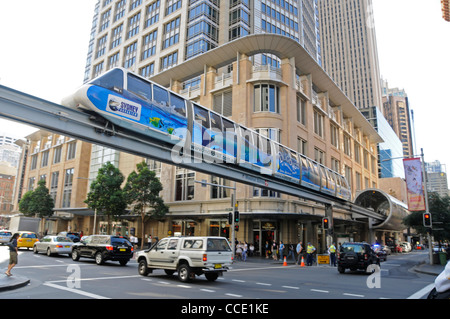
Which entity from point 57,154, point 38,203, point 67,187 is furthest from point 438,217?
point 57,154

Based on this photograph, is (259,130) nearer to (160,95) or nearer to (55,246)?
(55,246)

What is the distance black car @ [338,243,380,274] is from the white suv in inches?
324

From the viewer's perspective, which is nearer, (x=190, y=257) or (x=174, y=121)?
(x=190, y=257)

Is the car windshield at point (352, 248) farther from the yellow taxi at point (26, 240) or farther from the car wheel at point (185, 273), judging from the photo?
the yellow taxi at point (26, 240)

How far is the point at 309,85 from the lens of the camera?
131ft

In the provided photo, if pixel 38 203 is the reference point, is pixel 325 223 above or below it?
below

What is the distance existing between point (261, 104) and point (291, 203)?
36.0 ft

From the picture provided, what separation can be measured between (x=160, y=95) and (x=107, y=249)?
387 inches

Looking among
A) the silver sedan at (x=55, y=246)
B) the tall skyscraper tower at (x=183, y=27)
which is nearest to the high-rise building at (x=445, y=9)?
the tall skyscraper tower at (x=183, y=27)

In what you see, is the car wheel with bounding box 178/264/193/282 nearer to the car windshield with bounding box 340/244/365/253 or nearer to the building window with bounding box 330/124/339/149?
the car windshield with bounding box 340/244/365/253

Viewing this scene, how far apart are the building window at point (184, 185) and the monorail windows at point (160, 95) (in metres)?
25.3

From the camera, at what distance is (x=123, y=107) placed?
11.3m

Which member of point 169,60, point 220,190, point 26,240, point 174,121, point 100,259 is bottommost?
point 100,259

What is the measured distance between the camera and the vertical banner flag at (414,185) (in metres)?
26.0
